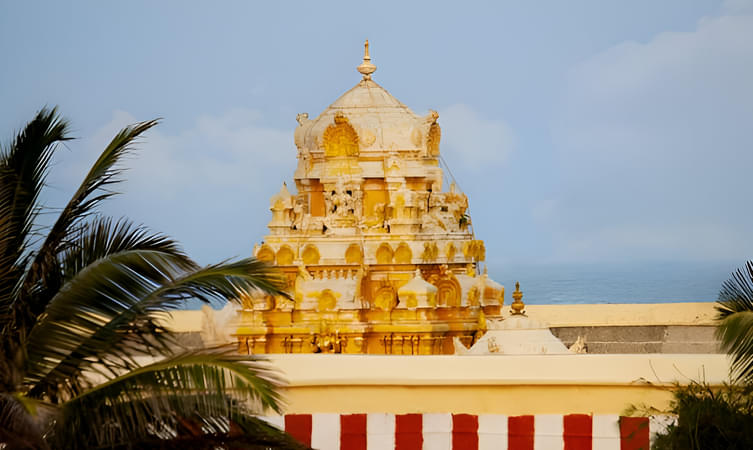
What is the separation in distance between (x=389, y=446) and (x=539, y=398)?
1351 millimetres

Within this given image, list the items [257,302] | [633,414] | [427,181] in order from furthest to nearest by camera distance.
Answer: [427,181]
[257,302]
[633,414]

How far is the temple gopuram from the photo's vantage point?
30844mm

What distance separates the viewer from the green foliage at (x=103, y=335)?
1080 centimetres

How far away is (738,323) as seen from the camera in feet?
40.1

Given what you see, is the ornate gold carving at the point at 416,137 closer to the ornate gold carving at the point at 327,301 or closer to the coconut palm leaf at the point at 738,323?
the ornate gold carving at the point at 327,301

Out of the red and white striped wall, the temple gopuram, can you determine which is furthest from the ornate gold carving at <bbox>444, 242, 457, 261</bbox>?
the red and white striped wall

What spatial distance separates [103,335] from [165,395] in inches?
27.4

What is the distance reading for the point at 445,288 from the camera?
31172 mm

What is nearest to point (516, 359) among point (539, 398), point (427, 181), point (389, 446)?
point (539, 398)

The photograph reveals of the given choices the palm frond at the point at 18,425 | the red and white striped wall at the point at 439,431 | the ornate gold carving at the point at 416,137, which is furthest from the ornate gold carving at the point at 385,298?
the palm frond at the point at 18,425

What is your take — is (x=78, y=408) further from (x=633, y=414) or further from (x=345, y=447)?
(x=633, y=414)

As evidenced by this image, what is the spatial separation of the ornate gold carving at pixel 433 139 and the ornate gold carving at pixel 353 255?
349 centimetres

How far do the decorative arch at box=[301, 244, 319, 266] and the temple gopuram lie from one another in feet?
0.06

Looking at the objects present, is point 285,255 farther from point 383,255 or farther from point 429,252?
point 429,252
